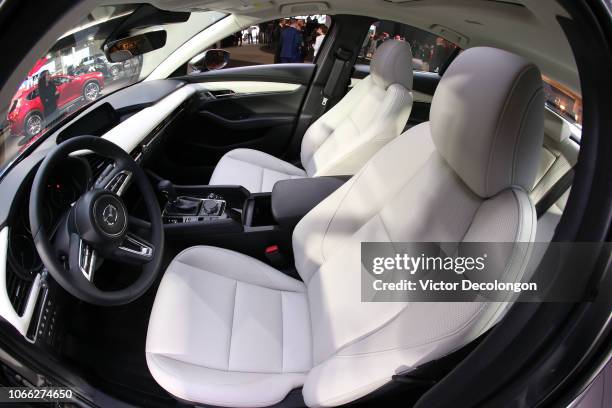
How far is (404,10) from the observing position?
1.99m

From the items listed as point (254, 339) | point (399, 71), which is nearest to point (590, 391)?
point (254, 339)

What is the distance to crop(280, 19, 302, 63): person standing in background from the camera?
370 cm

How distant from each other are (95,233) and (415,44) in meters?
2.28

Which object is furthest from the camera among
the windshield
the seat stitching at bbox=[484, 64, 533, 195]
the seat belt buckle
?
the seat belt buckle

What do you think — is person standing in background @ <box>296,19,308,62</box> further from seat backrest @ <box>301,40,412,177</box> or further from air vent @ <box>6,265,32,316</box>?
air vent @ <box>6,265,32,316</box>

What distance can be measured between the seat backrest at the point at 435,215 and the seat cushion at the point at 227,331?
0.35ft

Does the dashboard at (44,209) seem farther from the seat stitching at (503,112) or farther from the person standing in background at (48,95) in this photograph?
the seat stitching at (503,112)

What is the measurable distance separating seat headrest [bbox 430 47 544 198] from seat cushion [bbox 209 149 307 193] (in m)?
1.36

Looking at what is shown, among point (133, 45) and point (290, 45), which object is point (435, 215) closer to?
point (133, 45)

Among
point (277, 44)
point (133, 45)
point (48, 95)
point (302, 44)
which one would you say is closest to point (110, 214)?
point (48, 95)

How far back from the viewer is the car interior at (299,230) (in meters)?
0.89

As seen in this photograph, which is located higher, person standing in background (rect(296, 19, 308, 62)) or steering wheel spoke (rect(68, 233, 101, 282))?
person standing in background (rect(296, 19, 308, 62))

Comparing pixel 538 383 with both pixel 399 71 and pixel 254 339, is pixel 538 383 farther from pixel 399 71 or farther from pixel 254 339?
pixel 399 71

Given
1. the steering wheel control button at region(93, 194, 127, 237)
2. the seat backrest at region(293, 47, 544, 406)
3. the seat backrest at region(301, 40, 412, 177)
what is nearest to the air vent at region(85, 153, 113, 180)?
the steering wheel control button at region(93, 194, 127, 237)
